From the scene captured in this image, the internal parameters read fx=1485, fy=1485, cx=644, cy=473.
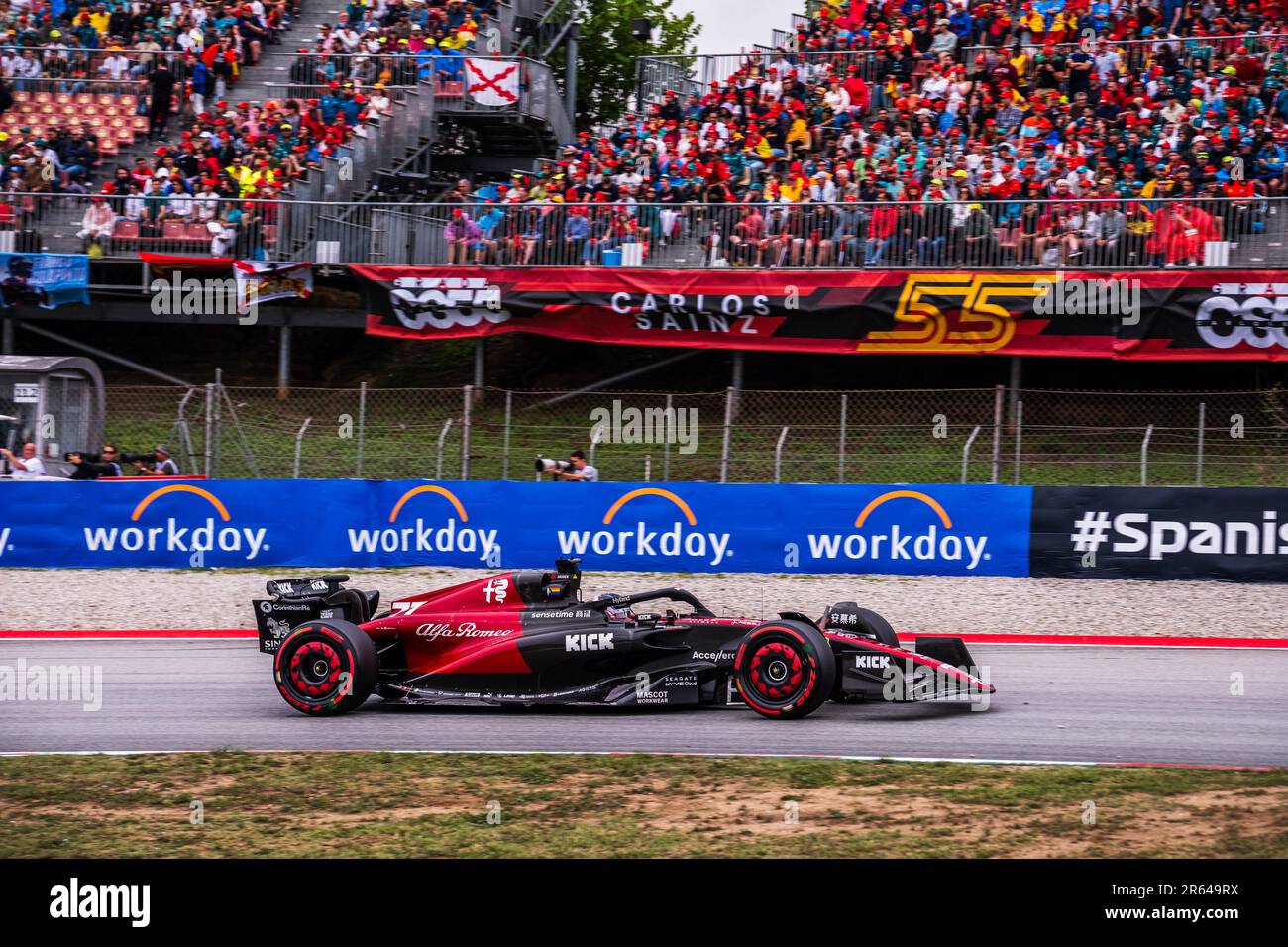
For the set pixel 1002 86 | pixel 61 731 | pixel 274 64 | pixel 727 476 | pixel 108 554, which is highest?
pixel 274 64

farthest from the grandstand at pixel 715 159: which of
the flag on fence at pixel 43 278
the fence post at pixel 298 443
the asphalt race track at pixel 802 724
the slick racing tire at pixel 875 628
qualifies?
the slick racing tire at pixel 875 628

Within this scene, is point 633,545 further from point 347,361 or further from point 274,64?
point 274,64

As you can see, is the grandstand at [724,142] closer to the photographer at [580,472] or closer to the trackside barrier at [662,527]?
the trackside barrier at [662,527]

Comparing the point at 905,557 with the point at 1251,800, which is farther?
the point at 905,557

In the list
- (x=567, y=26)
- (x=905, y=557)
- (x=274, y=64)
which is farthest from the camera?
(x=567, y=26)

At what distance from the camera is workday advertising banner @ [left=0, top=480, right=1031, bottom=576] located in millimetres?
→ 16578

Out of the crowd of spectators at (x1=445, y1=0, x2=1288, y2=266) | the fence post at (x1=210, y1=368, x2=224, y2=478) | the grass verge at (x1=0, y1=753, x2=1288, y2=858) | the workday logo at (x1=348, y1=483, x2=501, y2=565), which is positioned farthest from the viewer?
the crowd of spectators at (x1=445, y1=0, x2=1288, y2=266)

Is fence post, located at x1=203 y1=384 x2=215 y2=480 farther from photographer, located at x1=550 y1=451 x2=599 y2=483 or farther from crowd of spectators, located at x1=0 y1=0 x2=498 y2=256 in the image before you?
crowd of spectators, located at x1=0 y1=0 x2=498 y2=256

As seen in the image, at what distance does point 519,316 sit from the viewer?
22.7 metres

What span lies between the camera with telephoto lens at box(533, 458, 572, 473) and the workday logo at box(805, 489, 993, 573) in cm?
347

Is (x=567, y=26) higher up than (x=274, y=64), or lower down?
higher up

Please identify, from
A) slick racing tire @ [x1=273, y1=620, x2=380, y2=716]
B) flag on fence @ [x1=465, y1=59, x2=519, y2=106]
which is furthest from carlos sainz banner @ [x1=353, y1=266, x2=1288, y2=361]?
slick racing tire @ [x1=273, y1=620, x2=380, y2=716]
